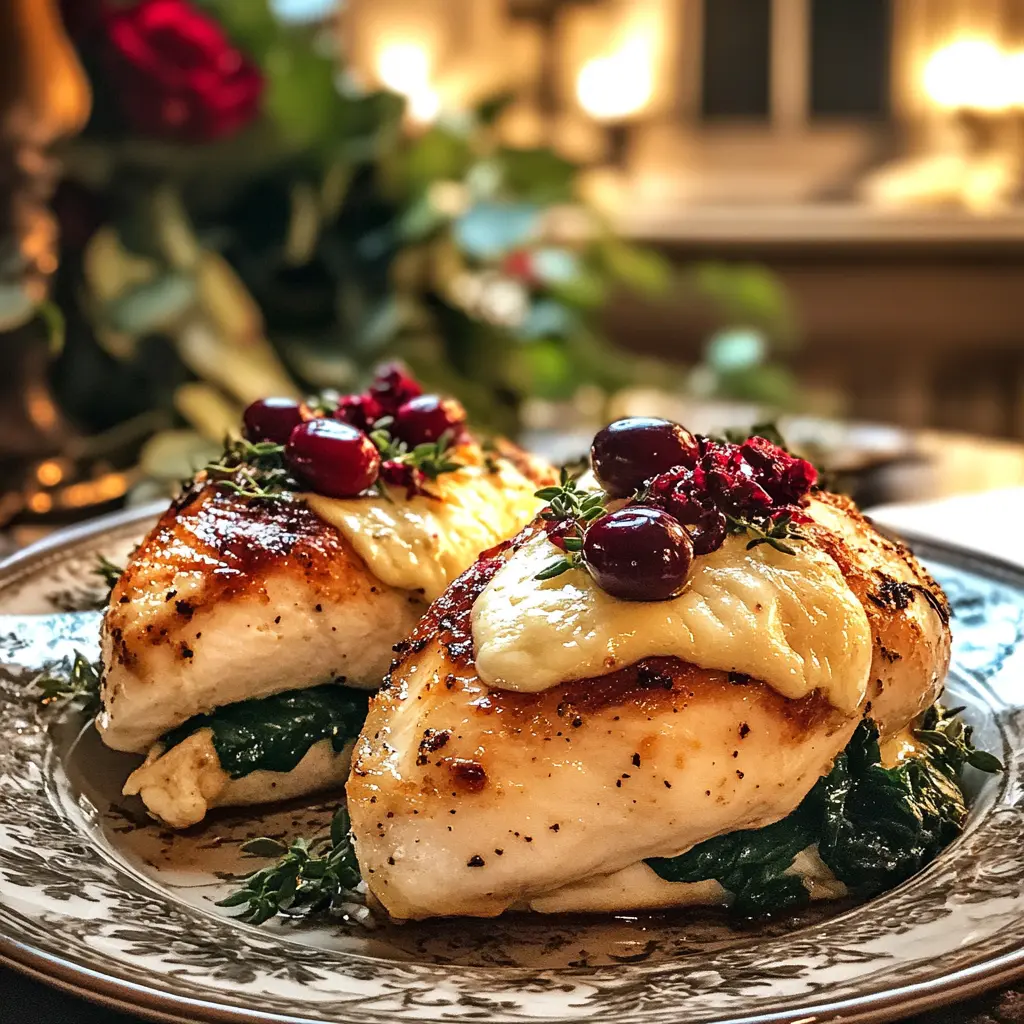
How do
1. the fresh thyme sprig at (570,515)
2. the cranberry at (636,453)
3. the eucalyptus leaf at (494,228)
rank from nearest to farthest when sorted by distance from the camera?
the fresh thyme sprig at (570,515)
the cranberry at (636,453)
the eucalyptus leaf at (494,228)

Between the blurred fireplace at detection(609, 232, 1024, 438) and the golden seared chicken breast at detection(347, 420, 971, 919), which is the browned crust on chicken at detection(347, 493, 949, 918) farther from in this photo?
the blurred fireplace at detection(609, 232, 1024, 438)

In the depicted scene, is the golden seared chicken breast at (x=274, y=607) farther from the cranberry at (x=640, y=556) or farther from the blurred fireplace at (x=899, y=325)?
the blurred fireplace at (x=899, y=325)

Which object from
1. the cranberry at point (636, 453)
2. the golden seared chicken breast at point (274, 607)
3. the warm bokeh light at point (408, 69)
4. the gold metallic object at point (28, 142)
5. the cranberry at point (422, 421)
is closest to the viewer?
the cranberry at point (636, 453)

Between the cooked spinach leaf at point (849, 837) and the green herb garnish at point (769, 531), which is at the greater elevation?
the green herb garnish at point (769, 531)

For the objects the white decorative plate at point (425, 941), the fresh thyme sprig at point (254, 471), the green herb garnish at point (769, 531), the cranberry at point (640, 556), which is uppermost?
the fresh thyme sprig at point (254, 471)

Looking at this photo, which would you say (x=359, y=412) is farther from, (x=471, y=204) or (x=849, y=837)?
(x=471, y=204)

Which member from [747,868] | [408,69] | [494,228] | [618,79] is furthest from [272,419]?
[618,79]

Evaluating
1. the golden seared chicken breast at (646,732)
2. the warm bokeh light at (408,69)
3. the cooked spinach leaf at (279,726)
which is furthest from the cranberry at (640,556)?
the warm bokeh light at (408,69)
